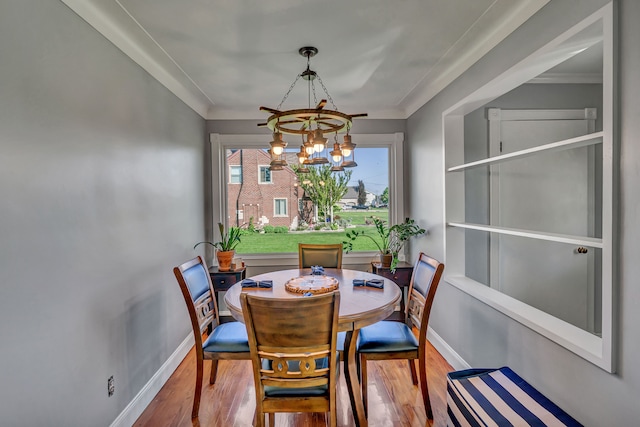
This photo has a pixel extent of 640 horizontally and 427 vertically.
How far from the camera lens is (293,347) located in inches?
59.0

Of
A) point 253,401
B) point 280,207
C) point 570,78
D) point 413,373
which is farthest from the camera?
point 280,207

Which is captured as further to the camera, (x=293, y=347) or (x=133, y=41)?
(x=133, y=41)

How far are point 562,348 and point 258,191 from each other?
Answer: 3379 mm

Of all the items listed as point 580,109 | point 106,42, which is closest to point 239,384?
point 106,42

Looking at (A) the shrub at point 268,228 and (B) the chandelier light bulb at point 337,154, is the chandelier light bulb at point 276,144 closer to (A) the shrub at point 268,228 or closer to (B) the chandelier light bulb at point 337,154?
(B) the chandelier light bulb at point 337,154

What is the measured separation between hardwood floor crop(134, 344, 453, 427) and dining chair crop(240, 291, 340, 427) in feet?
2.20

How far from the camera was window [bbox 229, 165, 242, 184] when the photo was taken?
13.6ft

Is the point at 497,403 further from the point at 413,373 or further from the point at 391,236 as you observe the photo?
the point at 391,236

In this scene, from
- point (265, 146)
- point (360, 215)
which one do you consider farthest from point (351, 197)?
point (265, 146)

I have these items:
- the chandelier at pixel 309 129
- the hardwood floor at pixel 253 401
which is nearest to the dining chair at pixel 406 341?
the hardwood floor at pixel 253 401

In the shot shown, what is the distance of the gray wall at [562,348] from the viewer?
127 centimetres

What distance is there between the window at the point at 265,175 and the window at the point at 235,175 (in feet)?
0.86

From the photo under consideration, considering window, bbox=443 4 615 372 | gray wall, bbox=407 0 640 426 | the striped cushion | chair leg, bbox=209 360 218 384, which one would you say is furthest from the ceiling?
chair leg, bbox=209 360 218 384

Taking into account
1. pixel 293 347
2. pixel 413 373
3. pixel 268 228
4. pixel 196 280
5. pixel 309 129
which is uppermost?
pixel 309 129
